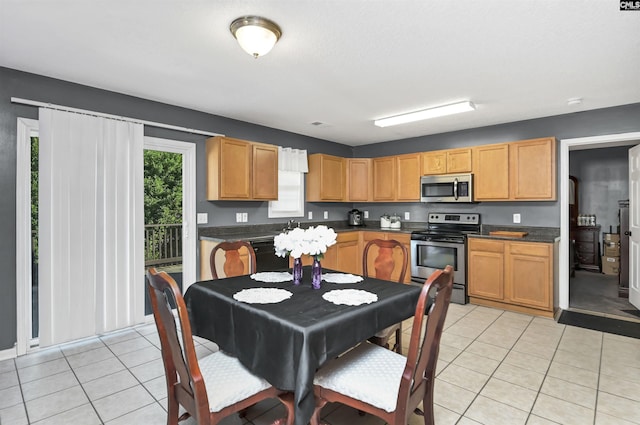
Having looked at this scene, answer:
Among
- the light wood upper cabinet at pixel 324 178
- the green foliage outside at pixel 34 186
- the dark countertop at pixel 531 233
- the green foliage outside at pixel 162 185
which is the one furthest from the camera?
the light wood upper cabinet at pixel 324 178

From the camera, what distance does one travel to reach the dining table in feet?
4.74

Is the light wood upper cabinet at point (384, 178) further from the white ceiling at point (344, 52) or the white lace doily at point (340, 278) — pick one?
the white lace doily at point (340, 278)

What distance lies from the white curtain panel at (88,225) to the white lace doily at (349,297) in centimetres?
249

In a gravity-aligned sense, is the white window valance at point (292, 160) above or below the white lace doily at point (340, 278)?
above

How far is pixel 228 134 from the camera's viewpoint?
4379 mm

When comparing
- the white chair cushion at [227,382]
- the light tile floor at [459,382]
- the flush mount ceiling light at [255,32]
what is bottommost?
the light tile floor at [459,382]

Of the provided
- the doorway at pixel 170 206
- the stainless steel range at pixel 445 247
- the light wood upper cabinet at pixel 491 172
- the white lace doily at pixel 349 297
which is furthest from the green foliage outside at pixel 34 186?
the light wood upper cabinet at pixel 491 172

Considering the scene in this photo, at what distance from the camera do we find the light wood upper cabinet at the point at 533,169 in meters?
4.02

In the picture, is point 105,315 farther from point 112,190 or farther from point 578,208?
point 578,208

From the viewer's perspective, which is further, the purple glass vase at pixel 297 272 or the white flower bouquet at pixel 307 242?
the purple glass vase at pixel 297 272

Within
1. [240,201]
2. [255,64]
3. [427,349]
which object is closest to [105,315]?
[240,201]

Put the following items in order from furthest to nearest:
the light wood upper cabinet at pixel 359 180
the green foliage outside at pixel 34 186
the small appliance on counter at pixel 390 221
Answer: the light wood upper cabinet at pixel 359 180, the small appliance on counter at pixel 390 221, the green foliage outside at pixel 34 186

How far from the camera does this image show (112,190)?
10.8ft

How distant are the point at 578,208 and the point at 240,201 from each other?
6.65 metres
